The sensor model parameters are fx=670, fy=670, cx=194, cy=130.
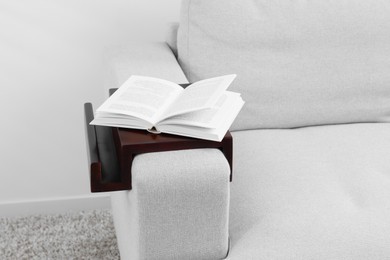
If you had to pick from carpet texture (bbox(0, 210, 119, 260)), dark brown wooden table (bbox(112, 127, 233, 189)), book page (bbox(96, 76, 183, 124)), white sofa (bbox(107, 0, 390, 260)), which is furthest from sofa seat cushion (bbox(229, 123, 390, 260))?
carpet texture (bbox(0, 210, 119, 260))

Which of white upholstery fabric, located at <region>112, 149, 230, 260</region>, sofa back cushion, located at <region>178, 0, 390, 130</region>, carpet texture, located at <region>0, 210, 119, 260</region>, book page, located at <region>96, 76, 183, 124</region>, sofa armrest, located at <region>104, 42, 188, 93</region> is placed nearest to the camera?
white upholstery fabric, located at <region>112, 149, 230, 260</region>

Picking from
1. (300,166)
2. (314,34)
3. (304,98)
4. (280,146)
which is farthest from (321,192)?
(314,34)

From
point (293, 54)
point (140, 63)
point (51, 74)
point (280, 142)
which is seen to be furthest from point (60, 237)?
point (293, 54)

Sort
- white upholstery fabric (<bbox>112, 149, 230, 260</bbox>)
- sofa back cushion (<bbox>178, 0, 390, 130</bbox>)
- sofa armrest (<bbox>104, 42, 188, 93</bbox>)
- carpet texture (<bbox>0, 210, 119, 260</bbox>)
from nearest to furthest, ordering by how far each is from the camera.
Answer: white upholstery fabric (<bbox>112, 149, 230, 260</bbox>) < sofa armrest (<bbox>104, 42, 188, 93</bbox>) < sofa back cushion (<bbox>178, 0, 390, 130</bbox>) < carpet texture (<bbox>0, 210, 119, 260</bbox>)

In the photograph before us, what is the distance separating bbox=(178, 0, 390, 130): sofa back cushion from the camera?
2.12m

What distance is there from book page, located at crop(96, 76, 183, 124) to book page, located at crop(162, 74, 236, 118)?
30mm

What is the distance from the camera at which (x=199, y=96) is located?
5.36 ft

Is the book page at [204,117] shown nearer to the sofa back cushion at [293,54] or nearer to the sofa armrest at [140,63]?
the sofa armrest at [140,63]

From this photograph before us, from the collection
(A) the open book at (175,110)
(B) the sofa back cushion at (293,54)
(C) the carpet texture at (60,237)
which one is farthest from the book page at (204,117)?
(C) the carpet texture at (60,237)

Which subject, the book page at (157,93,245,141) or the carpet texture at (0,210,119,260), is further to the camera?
the carpet texture at (0,210,119,260)

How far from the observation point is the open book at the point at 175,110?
1.57m

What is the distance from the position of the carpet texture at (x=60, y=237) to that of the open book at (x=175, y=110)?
890 mm

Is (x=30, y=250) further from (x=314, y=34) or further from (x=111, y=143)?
(x=314, y=34)

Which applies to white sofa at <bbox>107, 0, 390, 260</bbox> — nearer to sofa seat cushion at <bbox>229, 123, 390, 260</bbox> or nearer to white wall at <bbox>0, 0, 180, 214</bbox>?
sofa seat cushion at <bbox>229, 123, 390, 260</bbox>
